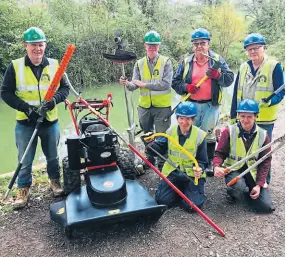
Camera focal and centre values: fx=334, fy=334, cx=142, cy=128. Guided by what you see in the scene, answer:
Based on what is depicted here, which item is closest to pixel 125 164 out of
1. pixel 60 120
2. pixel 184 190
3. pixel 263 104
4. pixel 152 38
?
pixel 184 190

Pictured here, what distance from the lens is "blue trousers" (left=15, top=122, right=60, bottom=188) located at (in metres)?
3.77

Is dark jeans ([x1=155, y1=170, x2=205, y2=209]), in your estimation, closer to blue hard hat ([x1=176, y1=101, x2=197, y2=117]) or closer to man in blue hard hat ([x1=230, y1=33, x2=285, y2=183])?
blue hard hat ([x1=176, y1=101, x2=197, y2=117])

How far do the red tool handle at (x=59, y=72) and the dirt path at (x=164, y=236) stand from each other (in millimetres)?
1345

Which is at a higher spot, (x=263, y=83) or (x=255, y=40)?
(x=255, y=40)

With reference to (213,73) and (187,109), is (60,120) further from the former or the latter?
(187,109)

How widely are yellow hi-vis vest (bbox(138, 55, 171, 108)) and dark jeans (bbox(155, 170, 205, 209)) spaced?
3.76 ft

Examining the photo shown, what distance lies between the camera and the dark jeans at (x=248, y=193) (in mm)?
3656

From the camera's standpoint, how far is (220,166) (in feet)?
12.4

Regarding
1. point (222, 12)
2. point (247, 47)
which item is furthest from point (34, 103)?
point (222, 12)

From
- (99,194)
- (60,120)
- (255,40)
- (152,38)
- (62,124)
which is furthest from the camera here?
(60,120)

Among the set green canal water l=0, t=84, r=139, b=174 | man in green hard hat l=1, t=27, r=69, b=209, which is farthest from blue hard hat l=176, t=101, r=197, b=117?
green canal water l=0, t=84, r=139, b=174

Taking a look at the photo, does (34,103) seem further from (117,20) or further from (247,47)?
(117,20)

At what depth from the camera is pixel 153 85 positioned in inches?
175

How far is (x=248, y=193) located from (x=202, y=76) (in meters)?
1.54
